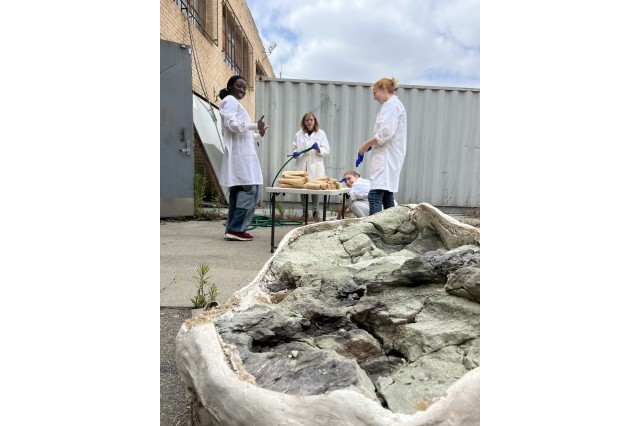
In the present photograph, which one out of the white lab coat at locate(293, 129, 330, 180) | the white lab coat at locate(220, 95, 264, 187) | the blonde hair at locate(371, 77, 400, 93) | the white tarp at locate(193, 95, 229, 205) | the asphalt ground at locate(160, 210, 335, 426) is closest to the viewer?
the asphalt ground at locate(160, 210, 335, 426)

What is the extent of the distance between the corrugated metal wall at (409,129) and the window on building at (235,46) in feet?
11.4

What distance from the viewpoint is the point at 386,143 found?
13.0 feet

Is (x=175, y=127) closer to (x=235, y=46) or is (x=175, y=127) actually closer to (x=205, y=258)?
(x=205, y=258)

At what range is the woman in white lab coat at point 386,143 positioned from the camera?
12.3ft

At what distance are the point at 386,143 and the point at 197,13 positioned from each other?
534 cm

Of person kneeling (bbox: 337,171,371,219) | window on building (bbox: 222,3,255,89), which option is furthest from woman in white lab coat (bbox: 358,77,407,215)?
window on building (bbox: 222,3,255,89)

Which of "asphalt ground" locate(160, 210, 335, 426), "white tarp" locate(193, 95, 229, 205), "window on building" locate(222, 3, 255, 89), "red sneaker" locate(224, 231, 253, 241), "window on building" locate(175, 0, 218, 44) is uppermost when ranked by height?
"window on building" locate(222, 3, 255, 89)

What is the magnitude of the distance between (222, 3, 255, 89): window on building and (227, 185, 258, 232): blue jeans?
593cm

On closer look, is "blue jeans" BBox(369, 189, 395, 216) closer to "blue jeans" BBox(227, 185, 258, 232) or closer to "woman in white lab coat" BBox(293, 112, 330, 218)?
"blue jeans" BBox(227, 185, 258, 232)

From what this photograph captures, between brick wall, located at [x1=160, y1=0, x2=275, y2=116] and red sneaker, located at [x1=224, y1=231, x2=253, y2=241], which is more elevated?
brick wall, located at [x1=160, y1=0, x2=275, y2=116]

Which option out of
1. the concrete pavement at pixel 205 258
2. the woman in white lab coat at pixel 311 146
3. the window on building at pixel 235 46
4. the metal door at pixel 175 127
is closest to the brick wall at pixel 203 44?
the window on building at pixel 235 46

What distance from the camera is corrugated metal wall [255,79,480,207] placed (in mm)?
6859

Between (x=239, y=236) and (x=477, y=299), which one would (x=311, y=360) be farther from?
(x=239, y=236)

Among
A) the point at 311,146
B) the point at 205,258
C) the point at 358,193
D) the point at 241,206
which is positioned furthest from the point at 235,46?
the point at 205,258
